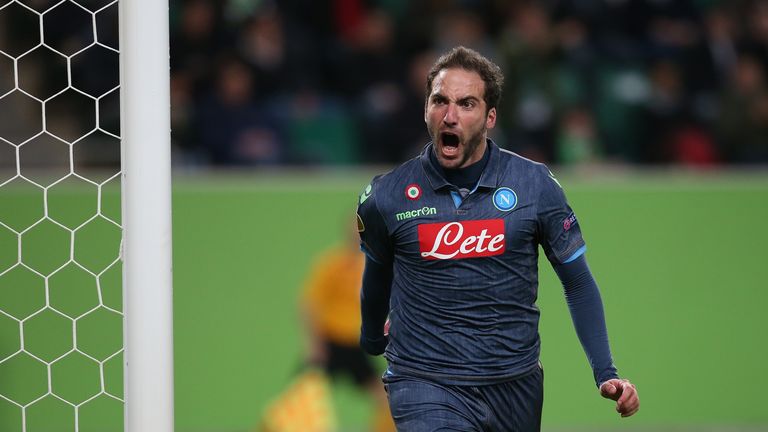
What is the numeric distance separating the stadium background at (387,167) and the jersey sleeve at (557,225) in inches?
138

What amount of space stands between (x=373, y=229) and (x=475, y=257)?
0.36 metres

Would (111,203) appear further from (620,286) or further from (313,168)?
(620,286)

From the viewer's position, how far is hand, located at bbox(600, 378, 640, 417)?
363cm

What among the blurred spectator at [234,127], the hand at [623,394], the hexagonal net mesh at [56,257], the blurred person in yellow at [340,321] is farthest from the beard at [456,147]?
the blurred spectator at [234,127]

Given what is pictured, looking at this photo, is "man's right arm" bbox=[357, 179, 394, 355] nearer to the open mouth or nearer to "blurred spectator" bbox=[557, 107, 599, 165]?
the open mouth

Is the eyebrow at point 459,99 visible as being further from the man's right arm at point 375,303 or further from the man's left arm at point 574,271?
the man's right arm at point 375,303

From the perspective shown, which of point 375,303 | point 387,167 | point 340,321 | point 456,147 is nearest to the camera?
point 456,147

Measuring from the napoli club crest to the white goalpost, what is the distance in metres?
1.02

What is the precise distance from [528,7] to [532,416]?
5.36m

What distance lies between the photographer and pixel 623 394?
12.0 feet

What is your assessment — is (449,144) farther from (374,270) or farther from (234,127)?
(234,127)

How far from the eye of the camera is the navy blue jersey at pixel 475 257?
3.78 meters

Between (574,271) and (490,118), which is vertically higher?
(490,118)

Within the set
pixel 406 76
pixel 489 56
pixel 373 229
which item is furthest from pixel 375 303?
pixel 489 56
